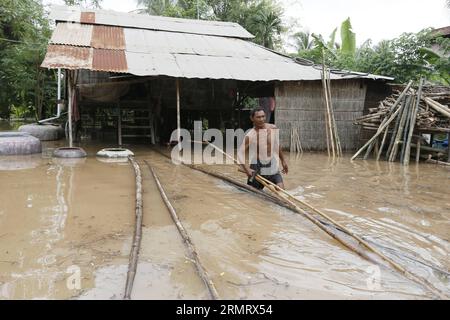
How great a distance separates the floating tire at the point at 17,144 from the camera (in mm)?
8193

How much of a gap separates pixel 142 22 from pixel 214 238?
1002cm

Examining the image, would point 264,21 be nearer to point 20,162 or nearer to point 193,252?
point 20,162

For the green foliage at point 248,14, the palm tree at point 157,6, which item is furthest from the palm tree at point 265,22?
the palm tree at point 157,6

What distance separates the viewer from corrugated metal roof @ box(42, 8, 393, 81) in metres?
8.08

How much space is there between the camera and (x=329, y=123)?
30.8ft

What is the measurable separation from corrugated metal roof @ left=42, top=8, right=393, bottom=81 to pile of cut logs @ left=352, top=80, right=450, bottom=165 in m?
1.53

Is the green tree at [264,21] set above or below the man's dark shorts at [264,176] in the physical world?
above

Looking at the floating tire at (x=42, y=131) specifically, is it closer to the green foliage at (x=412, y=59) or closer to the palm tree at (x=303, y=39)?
the green foliage at (x=412, y=59)

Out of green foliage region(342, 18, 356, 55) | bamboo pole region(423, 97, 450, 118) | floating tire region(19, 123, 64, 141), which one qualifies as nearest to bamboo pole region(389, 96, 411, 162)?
bamboo pole region(423, 97, 450, 118)

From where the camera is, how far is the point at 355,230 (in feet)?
12.1

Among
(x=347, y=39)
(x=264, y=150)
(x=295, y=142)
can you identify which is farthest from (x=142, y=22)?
(x=264, y=150)

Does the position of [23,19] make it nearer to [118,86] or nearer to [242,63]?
[118,86]

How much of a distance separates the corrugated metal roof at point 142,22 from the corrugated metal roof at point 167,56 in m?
0.29
